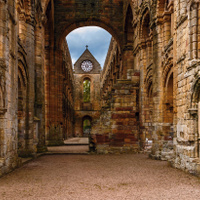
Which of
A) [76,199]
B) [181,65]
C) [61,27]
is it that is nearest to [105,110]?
[181,65]

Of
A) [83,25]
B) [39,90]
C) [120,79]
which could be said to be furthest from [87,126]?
[39,90]

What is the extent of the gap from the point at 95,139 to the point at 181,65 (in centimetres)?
628

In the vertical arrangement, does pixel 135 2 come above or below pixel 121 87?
above

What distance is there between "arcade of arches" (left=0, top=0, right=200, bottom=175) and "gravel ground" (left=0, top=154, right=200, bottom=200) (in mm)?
656

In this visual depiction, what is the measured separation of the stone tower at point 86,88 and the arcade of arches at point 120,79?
61.3ft

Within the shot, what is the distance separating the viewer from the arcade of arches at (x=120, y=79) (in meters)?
6.82

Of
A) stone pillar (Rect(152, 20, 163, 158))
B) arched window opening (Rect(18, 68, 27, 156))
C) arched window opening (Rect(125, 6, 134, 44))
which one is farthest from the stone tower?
stone pillar (Rect(152, 20, 163, 158))

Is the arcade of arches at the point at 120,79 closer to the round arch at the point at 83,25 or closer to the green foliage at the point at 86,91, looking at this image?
the round arch at the point at 83,25

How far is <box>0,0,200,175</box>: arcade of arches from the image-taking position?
682 centimetres

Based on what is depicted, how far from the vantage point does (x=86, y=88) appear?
137ft

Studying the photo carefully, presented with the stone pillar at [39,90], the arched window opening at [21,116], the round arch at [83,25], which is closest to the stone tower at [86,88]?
the round arch at [83,25]

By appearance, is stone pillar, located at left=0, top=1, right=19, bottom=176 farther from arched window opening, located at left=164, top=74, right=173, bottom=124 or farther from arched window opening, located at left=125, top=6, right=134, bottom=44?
arched window opening, located at left=125, top=6, right=134, bottom=44

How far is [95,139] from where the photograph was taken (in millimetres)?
12367

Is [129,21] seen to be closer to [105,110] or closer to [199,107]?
[105,110]
